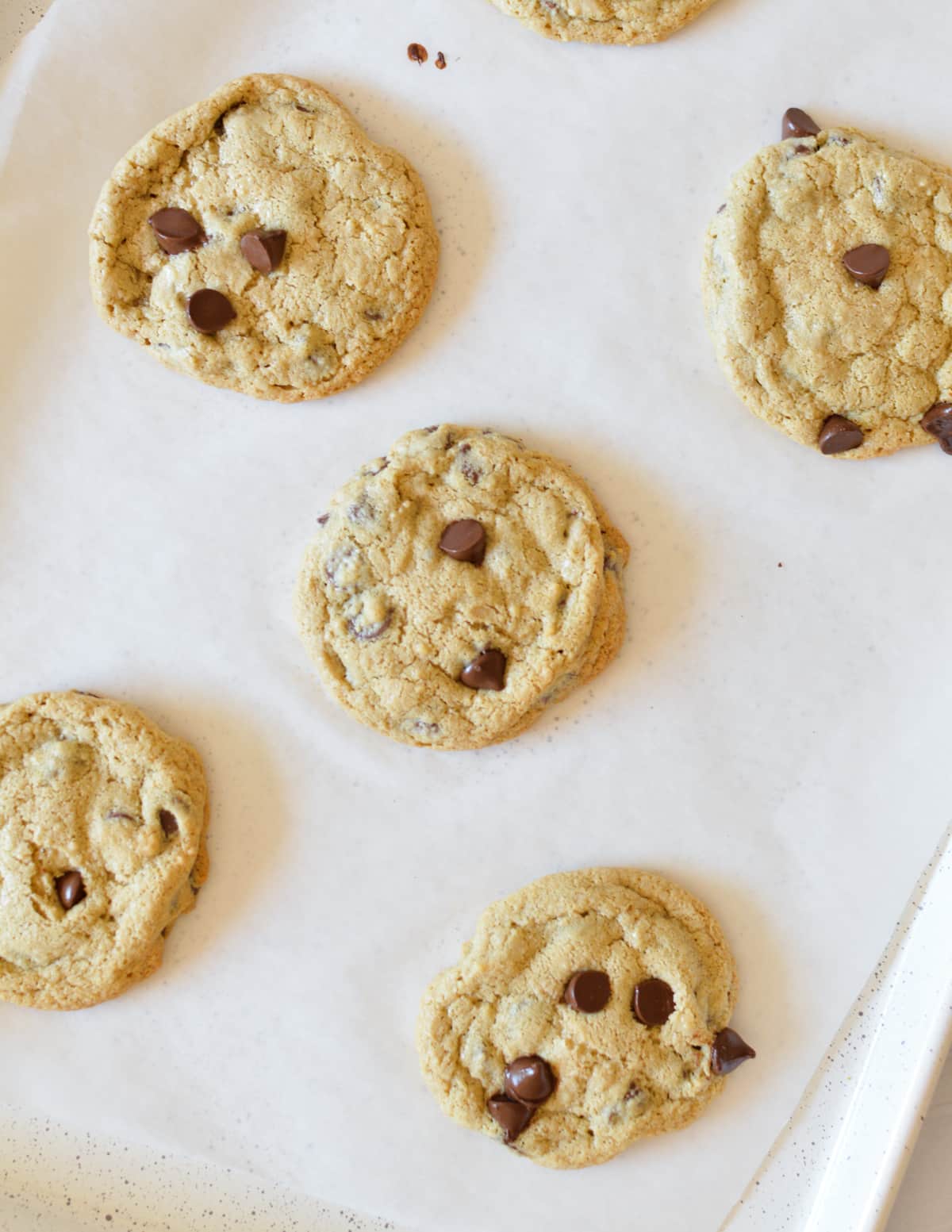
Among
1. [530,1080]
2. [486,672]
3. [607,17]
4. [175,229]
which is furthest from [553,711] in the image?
[607,17]

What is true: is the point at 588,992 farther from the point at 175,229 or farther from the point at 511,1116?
the point at 175,229

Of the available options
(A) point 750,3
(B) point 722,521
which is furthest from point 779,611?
(A) point 750,3

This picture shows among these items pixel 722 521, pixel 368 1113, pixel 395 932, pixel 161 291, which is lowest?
pixel 368 1113

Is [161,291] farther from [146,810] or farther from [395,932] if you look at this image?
[395,932]

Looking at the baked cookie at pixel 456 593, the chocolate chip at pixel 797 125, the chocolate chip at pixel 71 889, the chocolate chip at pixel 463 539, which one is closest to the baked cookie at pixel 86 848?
the chocolate chip at pixel 71 889

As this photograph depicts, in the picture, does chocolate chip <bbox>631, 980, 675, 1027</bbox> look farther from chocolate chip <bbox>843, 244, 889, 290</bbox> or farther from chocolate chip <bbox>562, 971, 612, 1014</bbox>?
chocolate chip <bbox>843, 244, 889, 290</bbox>
